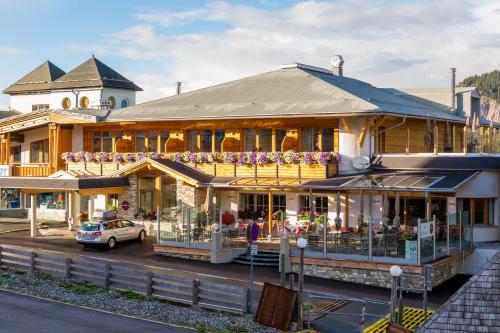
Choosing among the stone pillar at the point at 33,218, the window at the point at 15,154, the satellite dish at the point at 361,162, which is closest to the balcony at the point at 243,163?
the satellite dish at the point at 361,162

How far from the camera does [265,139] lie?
35.9 meters

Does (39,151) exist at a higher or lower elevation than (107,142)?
lower

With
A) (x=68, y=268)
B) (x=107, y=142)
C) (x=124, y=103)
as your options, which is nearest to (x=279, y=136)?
(x=107, y=142)

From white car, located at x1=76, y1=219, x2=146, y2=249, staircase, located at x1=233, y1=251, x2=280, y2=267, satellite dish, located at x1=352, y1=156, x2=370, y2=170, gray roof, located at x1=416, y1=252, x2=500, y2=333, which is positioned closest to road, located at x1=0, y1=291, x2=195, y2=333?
staircase, located at x1=233, y1=251, x2=280, y2=267

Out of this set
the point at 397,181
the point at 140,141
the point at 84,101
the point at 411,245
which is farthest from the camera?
the point at 84,101

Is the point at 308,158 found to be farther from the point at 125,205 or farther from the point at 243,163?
the point at 125,205

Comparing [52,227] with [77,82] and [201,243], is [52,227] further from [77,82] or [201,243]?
[77,82]

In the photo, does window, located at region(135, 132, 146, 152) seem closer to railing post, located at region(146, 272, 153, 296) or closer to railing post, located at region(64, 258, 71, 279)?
railing post, located at region(64, 258, 71, 279)

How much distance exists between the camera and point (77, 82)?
185 feet

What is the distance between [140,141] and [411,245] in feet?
64.2

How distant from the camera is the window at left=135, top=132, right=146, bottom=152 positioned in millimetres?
40031

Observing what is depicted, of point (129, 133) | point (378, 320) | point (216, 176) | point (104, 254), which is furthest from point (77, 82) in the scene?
point (378, 320)

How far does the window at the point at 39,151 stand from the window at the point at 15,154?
5.17ft

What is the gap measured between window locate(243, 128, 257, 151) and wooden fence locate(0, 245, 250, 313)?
34.5ft
